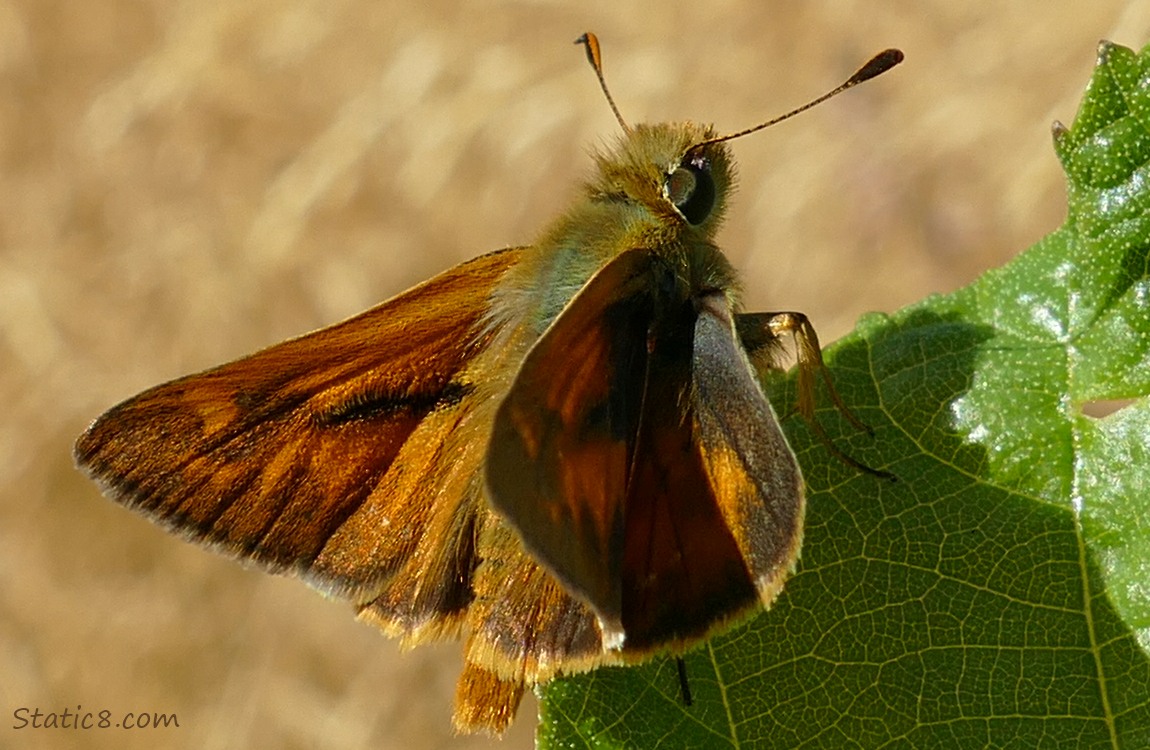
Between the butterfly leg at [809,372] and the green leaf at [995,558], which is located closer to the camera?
the green leaf at [995,558]

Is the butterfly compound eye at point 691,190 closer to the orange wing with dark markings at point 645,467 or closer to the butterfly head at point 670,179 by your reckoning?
the butterfly head at point 670,179

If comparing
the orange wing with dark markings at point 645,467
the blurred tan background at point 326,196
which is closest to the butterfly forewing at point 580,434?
the orange wing with dark markings at point 645,467

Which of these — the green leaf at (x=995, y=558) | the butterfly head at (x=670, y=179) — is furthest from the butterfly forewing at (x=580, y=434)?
the green leaf at (x=995, y=558)

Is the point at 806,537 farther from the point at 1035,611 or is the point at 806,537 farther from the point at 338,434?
the point at 338,434

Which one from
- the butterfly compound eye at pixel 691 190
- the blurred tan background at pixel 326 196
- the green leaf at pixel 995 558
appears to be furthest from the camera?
the blurred tan background at pixel 326 196

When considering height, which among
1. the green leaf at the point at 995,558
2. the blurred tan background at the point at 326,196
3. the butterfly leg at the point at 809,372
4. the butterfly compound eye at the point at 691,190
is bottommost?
the green leaf at the point at 995,558

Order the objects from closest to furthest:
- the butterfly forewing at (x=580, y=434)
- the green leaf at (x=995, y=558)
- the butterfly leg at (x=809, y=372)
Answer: the butterfly forewing at (x=580, y=434) → the green leaf at (x=995, y=558) → the butterfly leg at (x=809, y=372)

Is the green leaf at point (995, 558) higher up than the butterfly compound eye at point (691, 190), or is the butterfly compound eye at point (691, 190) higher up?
the butterfly compound eye at point (691, 190)
